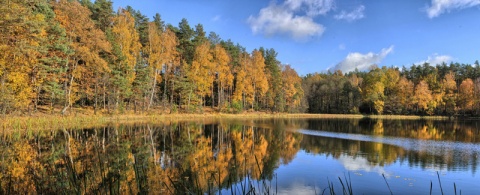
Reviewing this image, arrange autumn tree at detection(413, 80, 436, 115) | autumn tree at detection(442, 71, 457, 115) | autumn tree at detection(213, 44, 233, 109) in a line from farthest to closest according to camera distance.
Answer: autumn tree at detection(442, 71, 457, 115) < autumn tree at detection(413, 80, 436, 115) < autumn tree at detection(213, 44, 233, 109)

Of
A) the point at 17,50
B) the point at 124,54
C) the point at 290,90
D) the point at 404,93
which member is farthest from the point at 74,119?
the point at 404,93

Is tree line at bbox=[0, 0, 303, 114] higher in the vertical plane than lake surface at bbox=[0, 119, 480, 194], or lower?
higher

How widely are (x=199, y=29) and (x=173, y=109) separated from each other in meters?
21.4

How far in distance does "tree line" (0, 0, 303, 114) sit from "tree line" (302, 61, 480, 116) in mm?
14683

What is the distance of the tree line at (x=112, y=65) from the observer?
2378 centimetres

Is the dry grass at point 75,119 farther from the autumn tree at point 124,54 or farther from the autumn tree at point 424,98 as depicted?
the autumn tree at point 424,98

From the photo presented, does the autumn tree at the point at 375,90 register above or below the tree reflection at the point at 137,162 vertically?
above

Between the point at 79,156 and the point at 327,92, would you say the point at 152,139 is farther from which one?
the point at 327,92

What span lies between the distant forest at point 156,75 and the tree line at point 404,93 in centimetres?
24

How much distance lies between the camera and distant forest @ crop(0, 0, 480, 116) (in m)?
25.7

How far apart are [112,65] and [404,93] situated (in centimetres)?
6555

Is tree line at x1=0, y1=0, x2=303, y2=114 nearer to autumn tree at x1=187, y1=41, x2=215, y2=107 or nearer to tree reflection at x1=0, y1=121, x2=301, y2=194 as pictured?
autumn tree at x1=187, y1=41, x2=215, y2=107

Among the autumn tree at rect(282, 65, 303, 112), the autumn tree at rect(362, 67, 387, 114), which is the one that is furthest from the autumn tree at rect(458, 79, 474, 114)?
the autumn tree at rect(282, 65, 303, 112)

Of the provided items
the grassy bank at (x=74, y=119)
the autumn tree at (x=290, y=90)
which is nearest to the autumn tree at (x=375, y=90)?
the autumn tree at (x=290, y=90)
